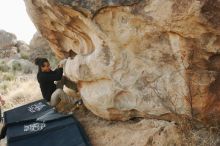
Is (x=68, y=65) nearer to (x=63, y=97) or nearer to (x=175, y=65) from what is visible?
(x=63, y=97)

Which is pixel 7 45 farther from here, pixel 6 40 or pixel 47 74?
pixel 47 74

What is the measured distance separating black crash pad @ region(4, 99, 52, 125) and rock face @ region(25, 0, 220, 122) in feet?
3.01

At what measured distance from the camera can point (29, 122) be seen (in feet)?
23.8

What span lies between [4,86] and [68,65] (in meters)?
5.77

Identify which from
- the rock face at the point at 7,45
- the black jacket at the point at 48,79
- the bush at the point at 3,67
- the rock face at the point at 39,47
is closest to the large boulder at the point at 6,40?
the rock face at the point at 7,45

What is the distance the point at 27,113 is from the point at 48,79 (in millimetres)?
814

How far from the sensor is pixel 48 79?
324 inches

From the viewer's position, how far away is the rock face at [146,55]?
5.68m

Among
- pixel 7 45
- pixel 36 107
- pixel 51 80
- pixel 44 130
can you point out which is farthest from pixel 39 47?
pixel 44 130

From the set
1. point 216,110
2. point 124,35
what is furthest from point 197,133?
point 124,35

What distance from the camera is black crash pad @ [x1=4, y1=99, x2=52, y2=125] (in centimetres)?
743

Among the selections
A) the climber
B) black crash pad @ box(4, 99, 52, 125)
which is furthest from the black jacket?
black crash pad @ box(4, 99, 52, 125)

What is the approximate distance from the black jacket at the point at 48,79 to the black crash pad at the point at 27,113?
366mm

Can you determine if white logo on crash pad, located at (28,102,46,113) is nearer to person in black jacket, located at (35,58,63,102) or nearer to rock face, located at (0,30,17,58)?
person in black jacket, located at (35,58,63,102)
